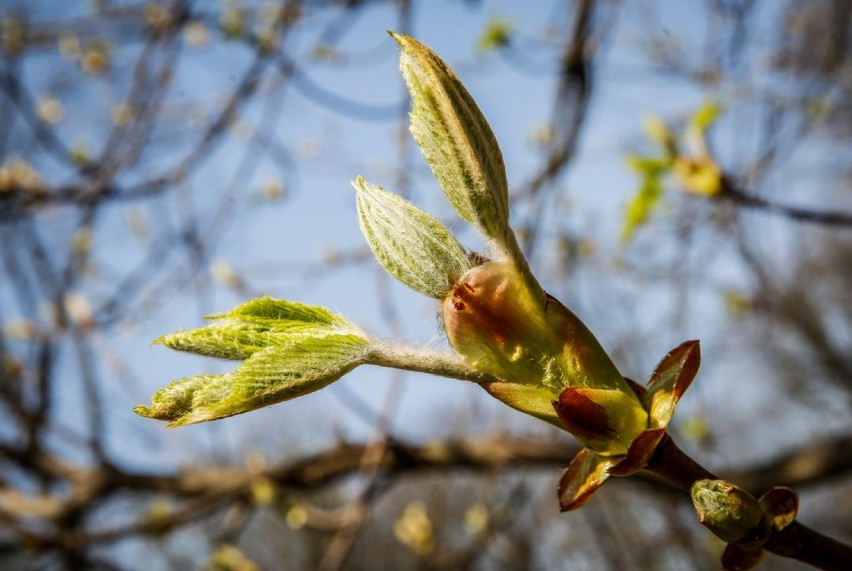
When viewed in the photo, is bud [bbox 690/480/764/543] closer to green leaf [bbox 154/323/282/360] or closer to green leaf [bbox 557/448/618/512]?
green leaf [bbox 557/448/618/512]

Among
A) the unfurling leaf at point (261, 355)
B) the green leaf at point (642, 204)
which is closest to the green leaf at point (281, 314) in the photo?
the unfurling leaf at point (261, 355)

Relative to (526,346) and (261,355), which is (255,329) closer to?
(261,355)

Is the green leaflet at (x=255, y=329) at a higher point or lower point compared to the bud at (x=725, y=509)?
higher

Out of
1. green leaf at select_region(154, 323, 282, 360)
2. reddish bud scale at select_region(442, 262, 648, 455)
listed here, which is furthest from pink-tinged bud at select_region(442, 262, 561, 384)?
green leaf at select_region(154, 323, 282, 360)

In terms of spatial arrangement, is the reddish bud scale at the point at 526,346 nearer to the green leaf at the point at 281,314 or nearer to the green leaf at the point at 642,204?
the green leaf at the point at 281,314

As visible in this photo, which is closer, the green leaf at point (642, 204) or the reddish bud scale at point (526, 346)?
the reddish bud scale at point (526, 346)

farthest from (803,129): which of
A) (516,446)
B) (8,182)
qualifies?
(8,182)

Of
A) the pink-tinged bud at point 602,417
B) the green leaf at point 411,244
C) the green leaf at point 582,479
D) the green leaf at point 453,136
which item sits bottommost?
the green leaf at point 582,479

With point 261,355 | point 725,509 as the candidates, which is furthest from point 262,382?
point 725,509
